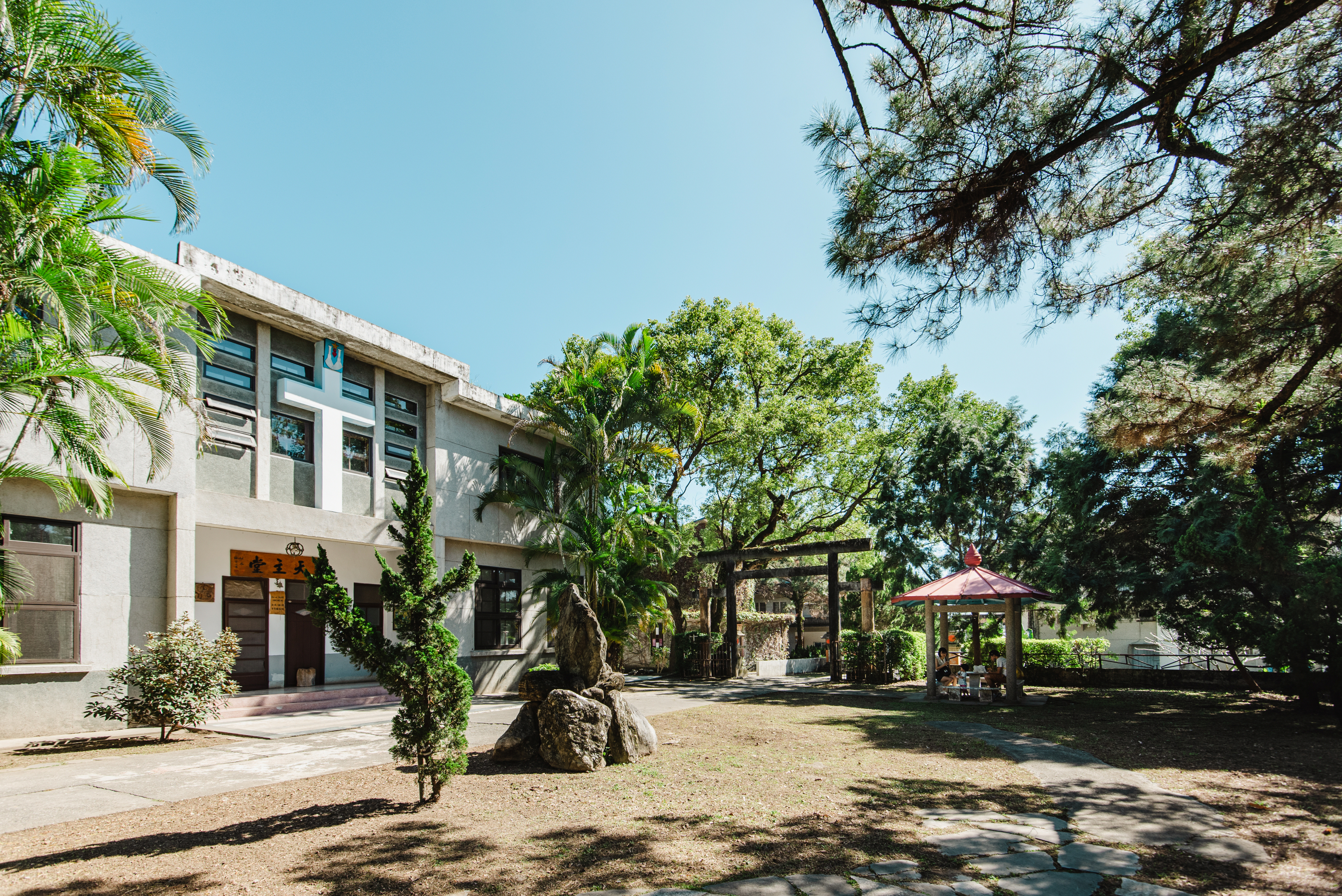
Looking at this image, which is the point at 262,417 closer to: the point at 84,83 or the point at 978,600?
the point at 84,83

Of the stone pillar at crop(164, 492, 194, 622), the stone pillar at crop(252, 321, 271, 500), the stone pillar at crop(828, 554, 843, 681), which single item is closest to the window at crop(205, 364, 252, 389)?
the stone pillar at crop(252, 321, 271, 500)

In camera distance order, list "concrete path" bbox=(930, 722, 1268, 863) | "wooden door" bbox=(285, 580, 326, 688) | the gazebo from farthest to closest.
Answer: "wooden door" bbox=(285, 580, 326, 688) → the gazebo → "concrete path" bbox=(930, 722, 1268, 863)

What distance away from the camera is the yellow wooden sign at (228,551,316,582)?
48.5 ft

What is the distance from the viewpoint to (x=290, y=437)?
46.9ft

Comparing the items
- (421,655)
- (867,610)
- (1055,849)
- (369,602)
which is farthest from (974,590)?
(369,602)

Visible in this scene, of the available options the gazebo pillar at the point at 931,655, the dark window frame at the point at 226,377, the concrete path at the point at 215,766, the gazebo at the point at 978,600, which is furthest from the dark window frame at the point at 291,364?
the gazebo pillar at the point at 931,655

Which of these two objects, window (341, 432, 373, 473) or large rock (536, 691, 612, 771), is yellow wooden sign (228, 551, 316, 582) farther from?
large rock (536, 691, 612, 771)

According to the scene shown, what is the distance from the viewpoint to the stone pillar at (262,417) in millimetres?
13391

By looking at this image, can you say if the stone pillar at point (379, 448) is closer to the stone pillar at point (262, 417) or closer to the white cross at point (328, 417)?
the white cross at point (328, 417)

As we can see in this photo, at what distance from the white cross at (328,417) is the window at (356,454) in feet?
0.56

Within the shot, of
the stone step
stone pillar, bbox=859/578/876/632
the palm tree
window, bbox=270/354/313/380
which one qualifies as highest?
the palm tree

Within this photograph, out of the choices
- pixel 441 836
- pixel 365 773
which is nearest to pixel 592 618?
pixel 365 773

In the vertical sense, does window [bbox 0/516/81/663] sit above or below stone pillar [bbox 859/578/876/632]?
above

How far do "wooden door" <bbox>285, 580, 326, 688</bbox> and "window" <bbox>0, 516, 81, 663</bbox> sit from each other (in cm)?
512
